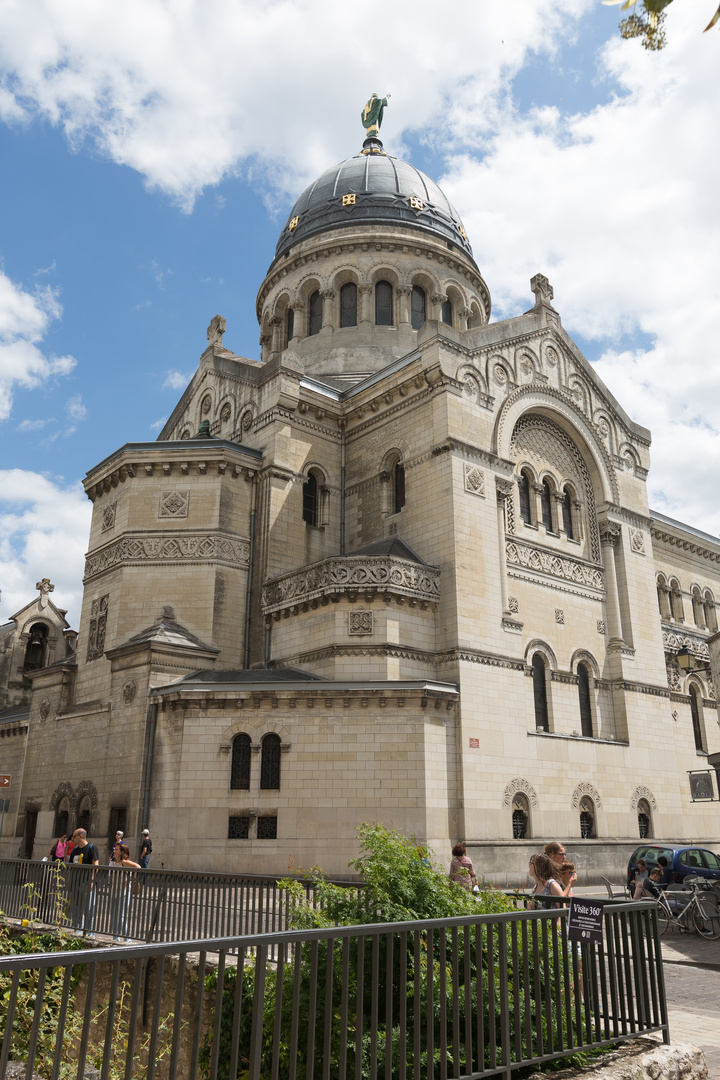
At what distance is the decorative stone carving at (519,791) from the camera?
23.9m

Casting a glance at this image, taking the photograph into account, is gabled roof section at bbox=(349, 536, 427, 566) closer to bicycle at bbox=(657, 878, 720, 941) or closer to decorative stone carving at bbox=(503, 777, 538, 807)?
decorative stone carving at bbox=(503, 777, 538, 807)

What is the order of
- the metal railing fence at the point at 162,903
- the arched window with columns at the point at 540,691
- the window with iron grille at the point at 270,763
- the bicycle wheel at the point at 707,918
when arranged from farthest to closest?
the arched window with columns at the point at 540,691 → the window with iron grille at the point at 270,763 → the bicycle wheel at the point at 707,918 → the metal railing fence at the point at 162,903

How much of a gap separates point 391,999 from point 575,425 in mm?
28488

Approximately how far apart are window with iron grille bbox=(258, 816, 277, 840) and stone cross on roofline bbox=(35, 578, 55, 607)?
21650mm

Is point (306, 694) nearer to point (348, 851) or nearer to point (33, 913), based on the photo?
point (348, 851)

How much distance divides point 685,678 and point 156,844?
2268 centimetres

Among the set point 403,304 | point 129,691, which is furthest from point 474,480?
point 403,304

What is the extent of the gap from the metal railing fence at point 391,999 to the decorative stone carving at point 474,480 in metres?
19.6

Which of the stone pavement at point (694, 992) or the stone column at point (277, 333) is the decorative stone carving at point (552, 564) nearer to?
the stone pavement at point (694, 992)

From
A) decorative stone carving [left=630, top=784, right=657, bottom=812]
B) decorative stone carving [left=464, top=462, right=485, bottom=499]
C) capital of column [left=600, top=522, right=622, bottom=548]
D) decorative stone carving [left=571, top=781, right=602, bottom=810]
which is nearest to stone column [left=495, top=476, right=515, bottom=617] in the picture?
decorative stone carving [left=464, top=462, right=485, bottom=499]

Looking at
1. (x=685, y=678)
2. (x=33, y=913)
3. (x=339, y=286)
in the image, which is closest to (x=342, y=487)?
(x=339, y=286)

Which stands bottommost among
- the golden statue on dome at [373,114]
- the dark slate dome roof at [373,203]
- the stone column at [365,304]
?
the stone column at [365,304]

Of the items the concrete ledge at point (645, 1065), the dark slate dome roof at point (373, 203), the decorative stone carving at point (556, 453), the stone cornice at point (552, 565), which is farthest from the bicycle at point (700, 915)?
the dark slate dome roof at point (373, 203)

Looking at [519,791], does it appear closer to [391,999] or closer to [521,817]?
[521,817]
